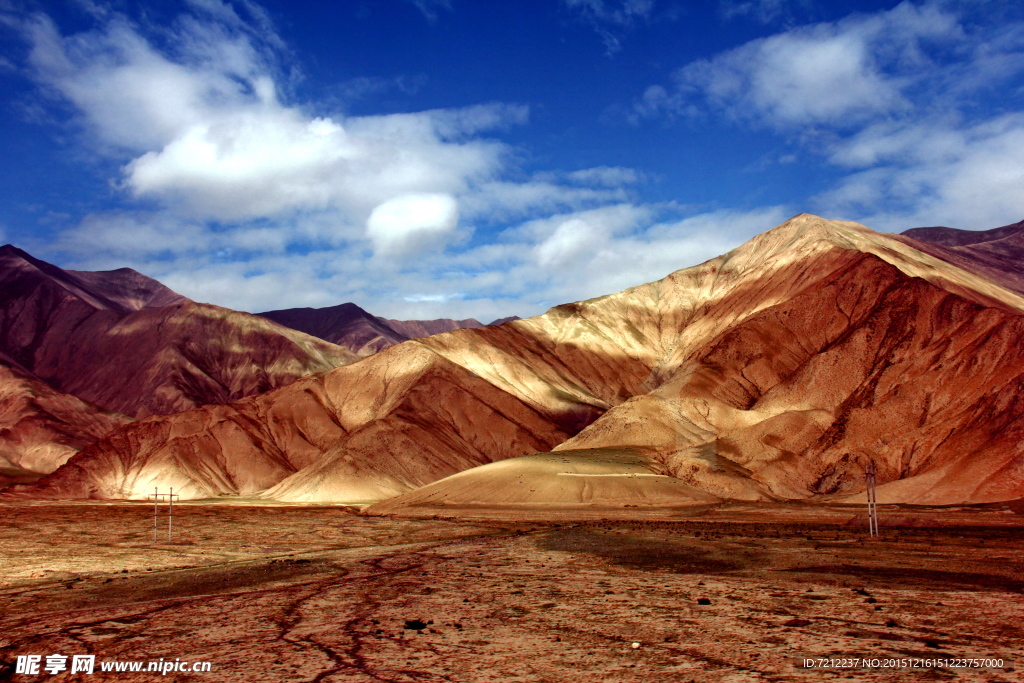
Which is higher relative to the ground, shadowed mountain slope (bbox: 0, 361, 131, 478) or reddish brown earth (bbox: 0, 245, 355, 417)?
reddish brown earth (bbox: 0, 245, 355, 417)

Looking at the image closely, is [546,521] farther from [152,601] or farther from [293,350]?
[293,350]

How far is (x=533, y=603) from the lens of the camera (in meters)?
22.1

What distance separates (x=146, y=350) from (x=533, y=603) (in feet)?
534

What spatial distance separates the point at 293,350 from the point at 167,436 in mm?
74887

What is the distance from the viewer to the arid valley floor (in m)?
15.2

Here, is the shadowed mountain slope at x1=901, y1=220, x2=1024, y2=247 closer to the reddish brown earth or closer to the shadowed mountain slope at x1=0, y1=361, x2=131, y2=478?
the reddish brown earth

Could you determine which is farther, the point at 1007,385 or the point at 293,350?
the point at 293,350

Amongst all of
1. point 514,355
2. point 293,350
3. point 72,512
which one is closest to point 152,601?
point 72,512

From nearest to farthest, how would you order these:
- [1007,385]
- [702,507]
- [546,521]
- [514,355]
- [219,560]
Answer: [219,560]
[546,521]
[702,507]
[1007,385]
[514,355]

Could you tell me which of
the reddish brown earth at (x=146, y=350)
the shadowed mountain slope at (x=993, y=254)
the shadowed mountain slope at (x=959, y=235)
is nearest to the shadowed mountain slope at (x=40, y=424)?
the reddish brown earth at (x=146, y=350)

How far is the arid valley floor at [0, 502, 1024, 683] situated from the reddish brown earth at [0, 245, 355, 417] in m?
123

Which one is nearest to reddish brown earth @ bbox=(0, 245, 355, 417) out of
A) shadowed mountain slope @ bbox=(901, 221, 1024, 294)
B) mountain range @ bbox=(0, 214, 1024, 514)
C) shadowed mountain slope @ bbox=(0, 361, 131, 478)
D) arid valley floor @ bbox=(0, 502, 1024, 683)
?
mountain range @ bbox=(0, 214, 1024, 514)

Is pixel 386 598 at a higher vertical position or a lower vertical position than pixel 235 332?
lower

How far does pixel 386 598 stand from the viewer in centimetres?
2331
